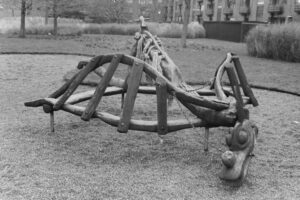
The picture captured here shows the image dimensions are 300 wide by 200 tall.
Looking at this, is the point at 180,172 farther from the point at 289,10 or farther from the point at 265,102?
the point at 289,10

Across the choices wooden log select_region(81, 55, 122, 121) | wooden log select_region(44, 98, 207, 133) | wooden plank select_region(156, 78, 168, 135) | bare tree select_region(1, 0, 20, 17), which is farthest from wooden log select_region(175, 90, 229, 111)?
bare tree select_region(1, 0, 20, 17)

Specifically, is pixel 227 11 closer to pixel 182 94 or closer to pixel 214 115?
pixel 214 115

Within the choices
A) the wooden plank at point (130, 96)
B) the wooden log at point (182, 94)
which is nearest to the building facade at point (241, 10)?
the wooden log at point (182, 94)

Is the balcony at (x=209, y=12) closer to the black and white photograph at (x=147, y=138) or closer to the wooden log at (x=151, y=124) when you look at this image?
the black and white photograph at (x=147, y=138)

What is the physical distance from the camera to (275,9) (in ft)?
157

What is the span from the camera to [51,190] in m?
3.77

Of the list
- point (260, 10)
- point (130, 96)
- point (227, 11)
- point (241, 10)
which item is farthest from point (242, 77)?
point (227, 11)

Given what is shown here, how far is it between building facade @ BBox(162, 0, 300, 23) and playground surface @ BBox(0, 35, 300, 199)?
38.4m

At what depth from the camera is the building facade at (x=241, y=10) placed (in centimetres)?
4584

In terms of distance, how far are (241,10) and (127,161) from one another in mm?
53577

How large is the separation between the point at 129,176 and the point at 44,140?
1.52 m

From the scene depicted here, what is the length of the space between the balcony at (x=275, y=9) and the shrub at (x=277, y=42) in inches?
1237

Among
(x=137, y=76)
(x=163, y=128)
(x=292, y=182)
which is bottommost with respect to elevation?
(x=292, y=182)

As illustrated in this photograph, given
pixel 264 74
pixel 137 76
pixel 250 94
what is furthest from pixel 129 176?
pixel 264 74
